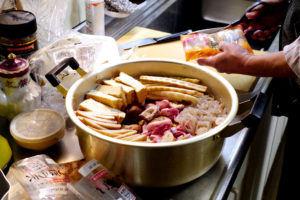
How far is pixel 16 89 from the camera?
0.93 m

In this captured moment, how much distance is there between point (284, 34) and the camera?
4.43 ft

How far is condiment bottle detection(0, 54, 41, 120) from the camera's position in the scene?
0.89 metres

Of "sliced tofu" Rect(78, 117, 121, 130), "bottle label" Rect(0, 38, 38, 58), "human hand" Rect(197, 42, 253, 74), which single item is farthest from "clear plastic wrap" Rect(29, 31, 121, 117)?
"human hand" Rect(197, 42, 253, 74)

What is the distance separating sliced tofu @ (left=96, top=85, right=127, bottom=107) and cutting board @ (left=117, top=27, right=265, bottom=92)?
406mm

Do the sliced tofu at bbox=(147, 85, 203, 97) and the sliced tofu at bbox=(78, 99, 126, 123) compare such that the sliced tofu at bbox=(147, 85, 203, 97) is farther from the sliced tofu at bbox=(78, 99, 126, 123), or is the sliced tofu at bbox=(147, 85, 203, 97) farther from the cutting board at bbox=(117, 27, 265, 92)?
the cutting board at bbox=(117, 27, 265, 92)

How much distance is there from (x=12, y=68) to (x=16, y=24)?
153 mm

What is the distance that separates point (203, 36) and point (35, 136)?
2.46ft

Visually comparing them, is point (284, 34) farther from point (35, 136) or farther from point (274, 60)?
point (35, 136)

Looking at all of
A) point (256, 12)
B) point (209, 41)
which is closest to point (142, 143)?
point (209, 41)


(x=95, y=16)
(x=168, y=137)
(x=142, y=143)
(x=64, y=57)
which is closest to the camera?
(x=142, y=143)

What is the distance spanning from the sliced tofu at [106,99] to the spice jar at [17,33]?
263 mm

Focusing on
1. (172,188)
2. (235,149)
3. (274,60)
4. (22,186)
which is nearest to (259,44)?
(274,60)

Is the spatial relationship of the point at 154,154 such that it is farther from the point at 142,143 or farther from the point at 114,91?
the point at 114,91

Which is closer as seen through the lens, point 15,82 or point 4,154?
point 4,154
